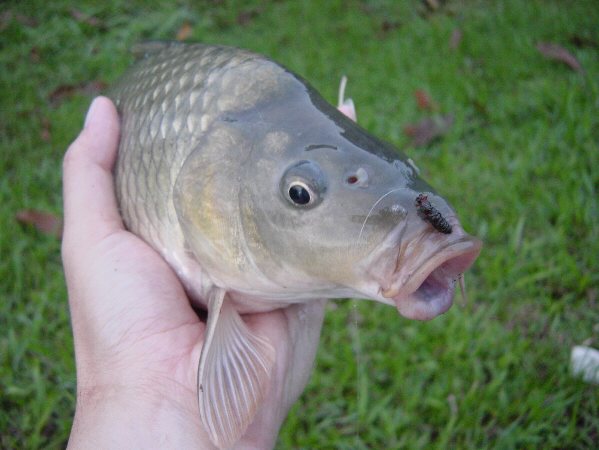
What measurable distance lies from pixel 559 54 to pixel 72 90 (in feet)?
13.1

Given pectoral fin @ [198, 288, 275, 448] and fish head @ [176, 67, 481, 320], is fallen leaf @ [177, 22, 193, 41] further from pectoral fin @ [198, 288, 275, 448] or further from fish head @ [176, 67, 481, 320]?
pectoral fin @ [198, 288, 275, 448]

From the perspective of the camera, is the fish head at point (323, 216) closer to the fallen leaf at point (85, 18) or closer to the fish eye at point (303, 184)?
the fish eye at point (303, 184)

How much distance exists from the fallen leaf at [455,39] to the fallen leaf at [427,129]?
1201 mm

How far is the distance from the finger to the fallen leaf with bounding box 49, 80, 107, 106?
2920 mm

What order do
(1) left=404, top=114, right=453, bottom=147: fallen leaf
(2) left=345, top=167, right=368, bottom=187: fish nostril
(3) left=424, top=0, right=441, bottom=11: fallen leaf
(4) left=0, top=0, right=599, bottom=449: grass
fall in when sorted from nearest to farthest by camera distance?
(2) left=345, top=167, right=368, bottom=187: fish nostril → (4) left=0, top=0, right=599, bottom=449: grass → (1) left=404, top=114, right=453, bottom=147: fallen leaf → (3) left=424, top=0, right=441, bottom=11: fallen leaf

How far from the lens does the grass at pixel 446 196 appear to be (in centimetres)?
242

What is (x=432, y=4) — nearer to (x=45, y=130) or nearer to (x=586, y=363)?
(x=45, y=130)

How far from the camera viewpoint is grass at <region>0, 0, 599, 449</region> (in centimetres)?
242

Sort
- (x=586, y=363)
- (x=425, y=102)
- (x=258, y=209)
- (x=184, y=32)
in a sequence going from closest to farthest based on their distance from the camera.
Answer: (x=258, y=209) < (x=586, y=363) < (x=425, y=102) < (x=184, y=32)

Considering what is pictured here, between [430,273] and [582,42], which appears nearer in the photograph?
[430,273]

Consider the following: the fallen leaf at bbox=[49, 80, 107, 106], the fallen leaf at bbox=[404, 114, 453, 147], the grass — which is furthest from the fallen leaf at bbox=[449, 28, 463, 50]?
the fallen leaf at bbox=[49, 80, 107, 106]

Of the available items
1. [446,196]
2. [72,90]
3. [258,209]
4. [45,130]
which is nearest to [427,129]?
[446,196]

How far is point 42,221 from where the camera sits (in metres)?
3.35

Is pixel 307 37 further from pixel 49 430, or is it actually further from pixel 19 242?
pixel 49 430
